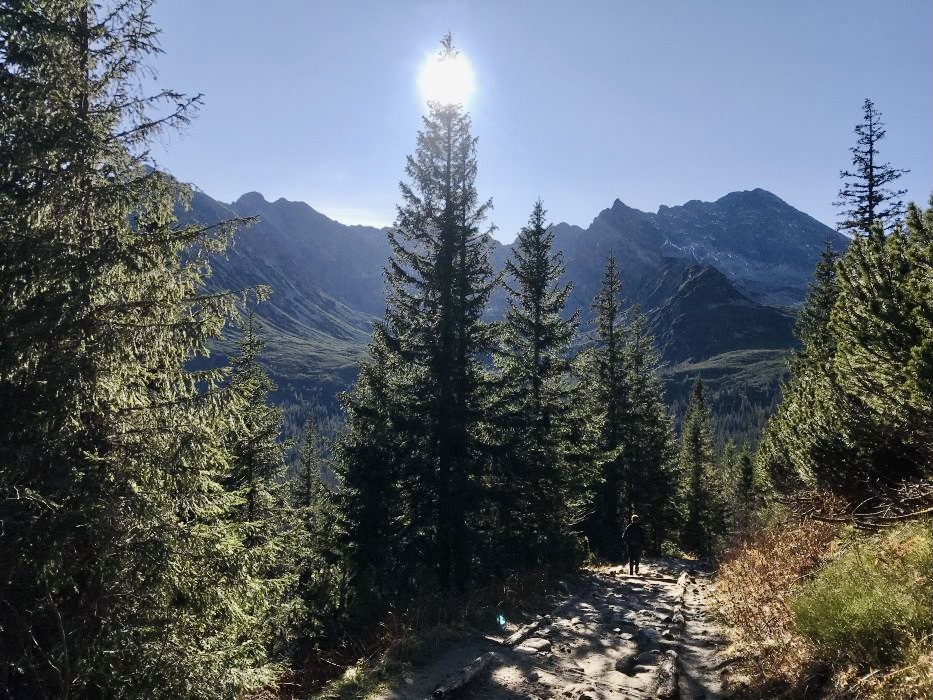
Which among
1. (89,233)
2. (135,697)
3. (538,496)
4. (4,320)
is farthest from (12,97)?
(538,496)

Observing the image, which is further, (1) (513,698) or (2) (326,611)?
(2) (326,611)

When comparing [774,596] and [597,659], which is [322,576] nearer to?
[597,659]

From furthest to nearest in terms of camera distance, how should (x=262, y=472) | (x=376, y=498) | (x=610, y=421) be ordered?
(x=610, y=421), (x=262, y=472), (x=376, y=498)

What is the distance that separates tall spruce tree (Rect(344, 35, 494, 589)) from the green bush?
11.2m

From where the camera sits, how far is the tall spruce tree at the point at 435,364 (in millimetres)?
17000

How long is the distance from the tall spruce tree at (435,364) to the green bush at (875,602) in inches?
442

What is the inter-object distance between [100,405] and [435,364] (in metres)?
10.9

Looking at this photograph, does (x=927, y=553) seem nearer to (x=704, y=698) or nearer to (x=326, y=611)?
(x=704, y=698)

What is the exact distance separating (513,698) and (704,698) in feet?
7.72

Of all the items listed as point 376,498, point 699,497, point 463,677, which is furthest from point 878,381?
point 699,497

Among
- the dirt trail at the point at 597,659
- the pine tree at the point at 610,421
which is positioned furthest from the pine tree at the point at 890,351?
the pine tree at the point at 610,421

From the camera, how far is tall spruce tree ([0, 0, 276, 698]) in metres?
6.59

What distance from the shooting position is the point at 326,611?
68.8 ft

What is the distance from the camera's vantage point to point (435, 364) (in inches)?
701
